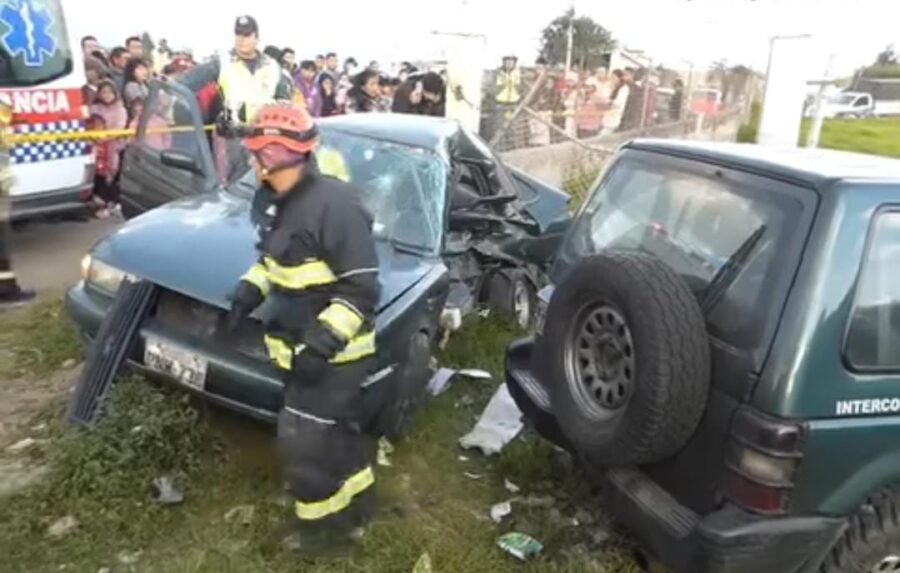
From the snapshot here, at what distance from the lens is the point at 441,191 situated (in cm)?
484

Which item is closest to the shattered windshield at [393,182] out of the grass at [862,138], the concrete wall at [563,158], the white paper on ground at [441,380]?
the white paper on ground at [441,380]

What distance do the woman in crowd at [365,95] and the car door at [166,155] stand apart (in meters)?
6.66

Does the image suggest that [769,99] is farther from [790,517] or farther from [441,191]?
[790,517]

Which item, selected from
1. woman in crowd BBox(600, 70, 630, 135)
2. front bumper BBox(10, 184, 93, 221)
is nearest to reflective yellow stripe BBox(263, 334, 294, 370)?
front bumper BBox(10, 184, 93, 221)

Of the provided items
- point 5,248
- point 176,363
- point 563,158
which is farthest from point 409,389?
point 563,158

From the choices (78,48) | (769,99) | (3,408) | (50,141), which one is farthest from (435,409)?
(769,99)

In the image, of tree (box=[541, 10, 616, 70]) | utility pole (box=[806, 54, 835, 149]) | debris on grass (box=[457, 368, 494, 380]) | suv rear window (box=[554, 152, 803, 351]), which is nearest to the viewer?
suv rear window (box=[554, 152, 803, 351])

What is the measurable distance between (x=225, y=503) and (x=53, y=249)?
4.78 metres

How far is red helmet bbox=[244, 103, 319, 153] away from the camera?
9.95 feet

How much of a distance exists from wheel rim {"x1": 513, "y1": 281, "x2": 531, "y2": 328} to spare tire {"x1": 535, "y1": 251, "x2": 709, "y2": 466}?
2689mm

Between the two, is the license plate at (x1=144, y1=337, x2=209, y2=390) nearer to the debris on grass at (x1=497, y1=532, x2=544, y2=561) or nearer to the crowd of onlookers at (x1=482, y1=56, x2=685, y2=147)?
the debris on grass at (x1=497, y1=532, x2=544, y2=561)

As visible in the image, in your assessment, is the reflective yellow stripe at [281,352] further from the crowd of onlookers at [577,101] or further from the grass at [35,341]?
the crowd of onlookers at [577,101]

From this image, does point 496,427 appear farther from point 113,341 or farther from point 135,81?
point 135,81

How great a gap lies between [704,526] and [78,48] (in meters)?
6.84
